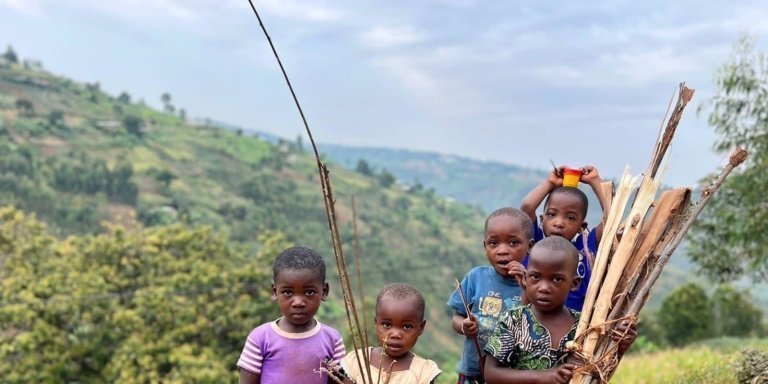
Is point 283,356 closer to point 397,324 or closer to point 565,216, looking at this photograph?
point 397,324

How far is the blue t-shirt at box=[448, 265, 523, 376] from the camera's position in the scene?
321cm

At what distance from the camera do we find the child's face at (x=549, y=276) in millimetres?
2799

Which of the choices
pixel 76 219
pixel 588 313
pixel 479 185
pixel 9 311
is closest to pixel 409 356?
pixel 588 313

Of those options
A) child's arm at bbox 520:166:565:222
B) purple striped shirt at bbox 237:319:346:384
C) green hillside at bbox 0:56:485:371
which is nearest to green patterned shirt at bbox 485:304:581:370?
purple striped shirt at bbox 237:319:346:384

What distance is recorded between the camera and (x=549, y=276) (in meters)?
2.82

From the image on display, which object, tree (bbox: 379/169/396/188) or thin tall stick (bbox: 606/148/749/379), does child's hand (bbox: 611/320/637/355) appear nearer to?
thin tall stick (bbox: 606/148/749/379)

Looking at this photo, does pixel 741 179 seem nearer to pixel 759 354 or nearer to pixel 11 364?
pixel 759 354

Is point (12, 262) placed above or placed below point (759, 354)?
below

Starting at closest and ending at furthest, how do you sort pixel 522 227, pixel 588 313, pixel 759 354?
pixel 588 313 → pixel 522 227 → pixel 759 354

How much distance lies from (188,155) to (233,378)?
57920 millimetres

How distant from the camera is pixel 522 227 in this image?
3.25m

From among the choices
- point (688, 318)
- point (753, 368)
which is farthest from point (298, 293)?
point (688, 318)

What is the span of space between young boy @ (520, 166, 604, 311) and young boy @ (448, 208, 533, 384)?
250 mm

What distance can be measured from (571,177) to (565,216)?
32 centimetres
